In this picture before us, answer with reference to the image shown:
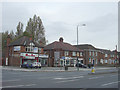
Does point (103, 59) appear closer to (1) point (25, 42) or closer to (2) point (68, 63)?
(2) point (68, 63)

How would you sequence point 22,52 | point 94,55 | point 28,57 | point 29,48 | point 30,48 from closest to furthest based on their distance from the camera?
point 22,52
point 28,57
point 29,48
point 30,48
point 94,55

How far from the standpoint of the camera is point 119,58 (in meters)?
97.4

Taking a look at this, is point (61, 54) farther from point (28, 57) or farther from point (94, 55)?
point (94, 55)

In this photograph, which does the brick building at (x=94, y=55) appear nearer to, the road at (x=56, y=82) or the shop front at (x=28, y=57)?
the shop front at (x=28, y=57)

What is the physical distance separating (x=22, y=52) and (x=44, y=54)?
27.4 feet

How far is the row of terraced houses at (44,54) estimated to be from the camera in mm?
48562

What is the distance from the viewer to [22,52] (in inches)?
1881

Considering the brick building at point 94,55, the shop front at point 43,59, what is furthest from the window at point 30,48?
the brick building at point 94,55

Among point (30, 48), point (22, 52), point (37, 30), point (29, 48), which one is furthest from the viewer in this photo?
point (37, 30)

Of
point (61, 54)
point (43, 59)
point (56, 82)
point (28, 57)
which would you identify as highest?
point (61, 54)

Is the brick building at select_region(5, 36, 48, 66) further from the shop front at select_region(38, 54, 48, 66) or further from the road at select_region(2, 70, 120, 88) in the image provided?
the road at select_region(2, 70, 120, 88)

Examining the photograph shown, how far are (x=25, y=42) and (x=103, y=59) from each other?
41.9 metres

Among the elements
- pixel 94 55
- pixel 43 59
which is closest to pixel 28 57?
pixel 43 59

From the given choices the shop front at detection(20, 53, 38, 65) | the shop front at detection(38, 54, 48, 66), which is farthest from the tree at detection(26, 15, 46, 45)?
the shop front at detection(20, 53, 38, 65)
